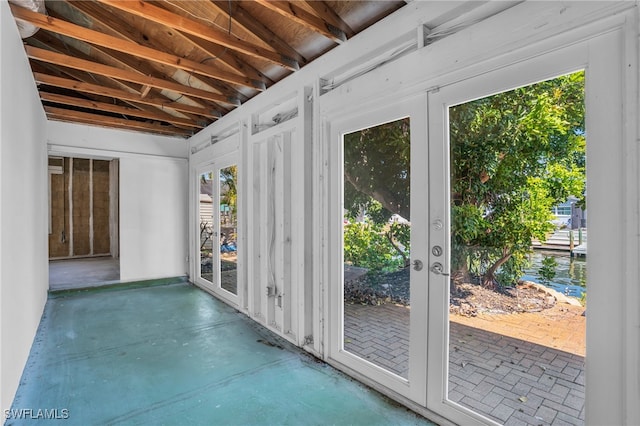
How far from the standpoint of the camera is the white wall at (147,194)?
5.32 metres

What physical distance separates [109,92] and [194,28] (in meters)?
2.13

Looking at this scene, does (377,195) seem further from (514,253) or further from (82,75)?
(82,75)

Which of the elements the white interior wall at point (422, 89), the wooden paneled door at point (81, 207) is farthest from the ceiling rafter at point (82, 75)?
the wooden paneled door at point (81, 207)

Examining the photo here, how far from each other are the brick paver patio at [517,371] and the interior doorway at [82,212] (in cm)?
772

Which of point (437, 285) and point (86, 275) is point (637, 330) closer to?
point (437, 285)

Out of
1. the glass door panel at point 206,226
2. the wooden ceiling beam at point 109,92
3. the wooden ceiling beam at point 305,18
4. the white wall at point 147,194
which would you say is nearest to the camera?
the wooden ceiling beam at point 305,18

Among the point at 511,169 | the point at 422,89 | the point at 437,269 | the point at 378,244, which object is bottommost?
the point at 437,269

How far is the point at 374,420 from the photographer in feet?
6.63

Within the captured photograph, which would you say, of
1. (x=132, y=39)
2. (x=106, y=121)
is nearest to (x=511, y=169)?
(x=132, y=39)

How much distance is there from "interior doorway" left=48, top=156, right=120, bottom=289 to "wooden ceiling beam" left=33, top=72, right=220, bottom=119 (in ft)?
15.6

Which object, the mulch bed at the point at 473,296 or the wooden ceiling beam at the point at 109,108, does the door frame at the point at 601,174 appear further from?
the wooden ceiling beam at the point at 109,108

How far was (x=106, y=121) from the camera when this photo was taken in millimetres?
4996

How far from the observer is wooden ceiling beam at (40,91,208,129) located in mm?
4027

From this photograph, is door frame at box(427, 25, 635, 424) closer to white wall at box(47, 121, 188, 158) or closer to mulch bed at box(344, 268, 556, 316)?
mulch bed at box(344, 268, 556, 316)
